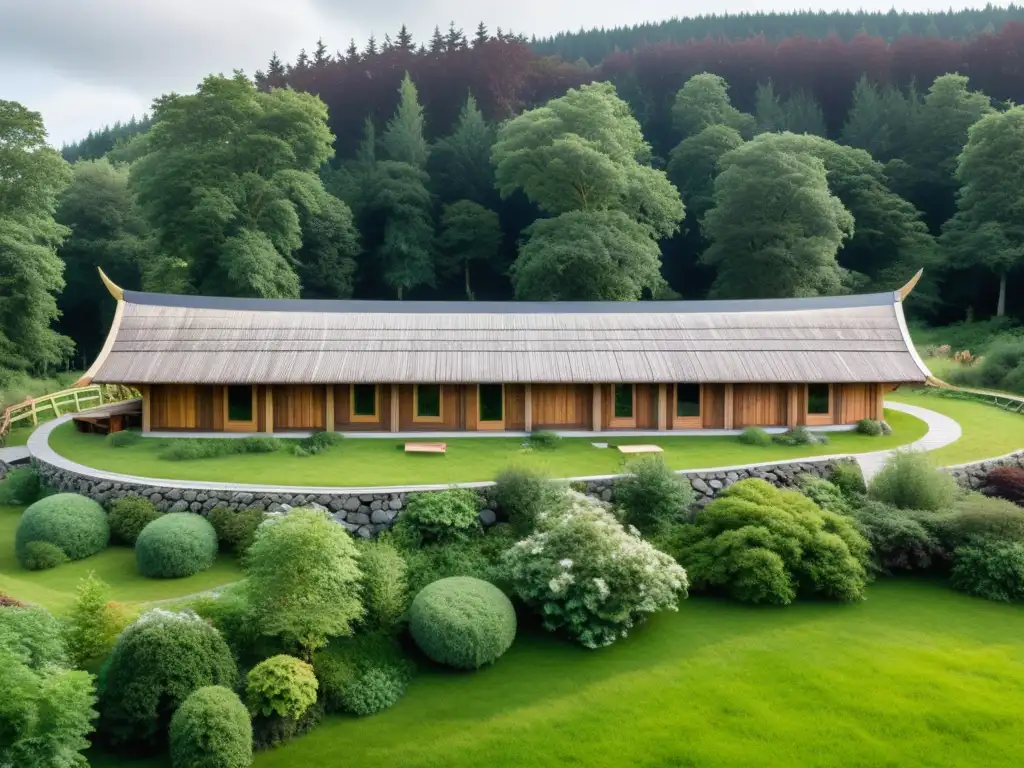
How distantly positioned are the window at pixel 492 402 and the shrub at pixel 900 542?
11.0 metres

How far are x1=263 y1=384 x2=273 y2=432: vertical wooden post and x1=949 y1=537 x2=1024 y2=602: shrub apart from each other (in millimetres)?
18279

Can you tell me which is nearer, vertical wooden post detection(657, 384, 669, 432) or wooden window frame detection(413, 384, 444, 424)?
wooden window frame detection(413, 384, 444, 424)

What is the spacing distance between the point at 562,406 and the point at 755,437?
5.76 m

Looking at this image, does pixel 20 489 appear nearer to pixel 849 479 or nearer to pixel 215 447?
pixel 215 447

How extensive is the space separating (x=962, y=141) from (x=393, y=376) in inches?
1723

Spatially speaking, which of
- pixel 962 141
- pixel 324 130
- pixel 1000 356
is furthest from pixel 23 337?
pixel 962 141

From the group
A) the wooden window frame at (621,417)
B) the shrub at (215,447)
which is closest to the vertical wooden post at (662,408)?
the wooden window frame at (621,417)

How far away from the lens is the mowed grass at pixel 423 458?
1970 centimetres

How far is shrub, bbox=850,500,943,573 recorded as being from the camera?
1717cm

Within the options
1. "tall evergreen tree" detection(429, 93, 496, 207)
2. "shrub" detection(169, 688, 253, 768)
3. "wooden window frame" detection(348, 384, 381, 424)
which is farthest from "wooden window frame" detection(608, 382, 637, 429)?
"tall evergreen tree" detection(429, 93, 496, 207)

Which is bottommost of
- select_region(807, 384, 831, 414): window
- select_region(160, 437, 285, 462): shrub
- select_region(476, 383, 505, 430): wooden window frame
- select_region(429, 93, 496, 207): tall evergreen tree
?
select_region(160, 437, 285, 462): shrub

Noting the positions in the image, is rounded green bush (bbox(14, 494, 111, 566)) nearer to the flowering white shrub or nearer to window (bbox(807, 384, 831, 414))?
the flowering white shrub

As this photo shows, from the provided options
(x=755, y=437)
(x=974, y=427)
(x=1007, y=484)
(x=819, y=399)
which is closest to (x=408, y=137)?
(x=819, y=399)

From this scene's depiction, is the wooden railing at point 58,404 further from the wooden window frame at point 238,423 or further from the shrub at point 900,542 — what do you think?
the shrub at point 900,542
